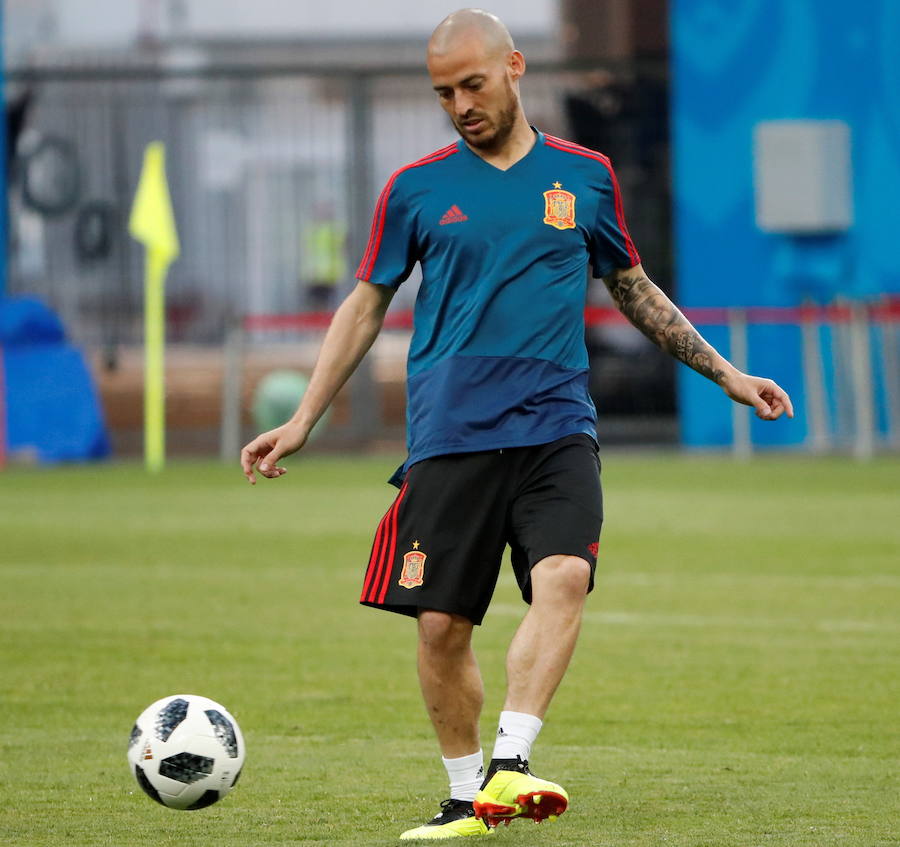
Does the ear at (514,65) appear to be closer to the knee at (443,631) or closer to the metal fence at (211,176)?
the knee at (443,631)

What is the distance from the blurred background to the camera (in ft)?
72.5

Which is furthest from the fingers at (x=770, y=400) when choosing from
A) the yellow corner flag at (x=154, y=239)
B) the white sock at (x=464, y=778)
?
the yellow corner flag at (x=154, y=239)

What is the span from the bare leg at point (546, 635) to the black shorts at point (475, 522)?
2.3 inches

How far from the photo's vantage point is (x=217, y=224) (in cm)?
2391

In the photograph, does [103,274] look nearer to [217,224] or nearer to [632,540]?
[217,224]

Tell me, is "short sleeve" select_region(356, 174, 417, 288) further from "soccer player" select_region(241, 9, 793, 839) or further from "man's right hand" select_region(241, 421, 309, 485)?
"man's right hand" select_region(241, 421, 309, 485)

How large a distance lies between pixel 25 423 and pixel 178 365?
9.79ft

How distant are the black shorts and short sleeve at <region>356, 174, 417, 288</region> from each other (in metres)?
0.51

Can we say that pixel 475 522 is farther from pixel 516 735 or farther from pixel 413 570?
pixel 516 735

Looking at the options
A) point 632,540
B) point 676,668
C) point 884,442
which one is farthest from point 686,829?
point 884,442

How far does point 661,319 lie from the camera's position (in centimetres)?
538

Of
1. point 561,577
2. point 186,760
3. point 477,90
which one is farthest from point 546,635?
point 477,90

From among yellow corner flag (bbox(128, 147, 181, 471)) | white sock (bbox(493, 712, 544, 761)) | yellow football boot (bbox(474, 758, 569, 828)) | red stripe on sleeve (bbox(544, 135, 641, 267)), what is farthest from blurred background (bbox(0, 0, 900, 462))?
yellow football boot (bbox(474, 758, 569, 828))

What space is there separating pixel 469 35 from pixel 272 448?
3.90 ft
